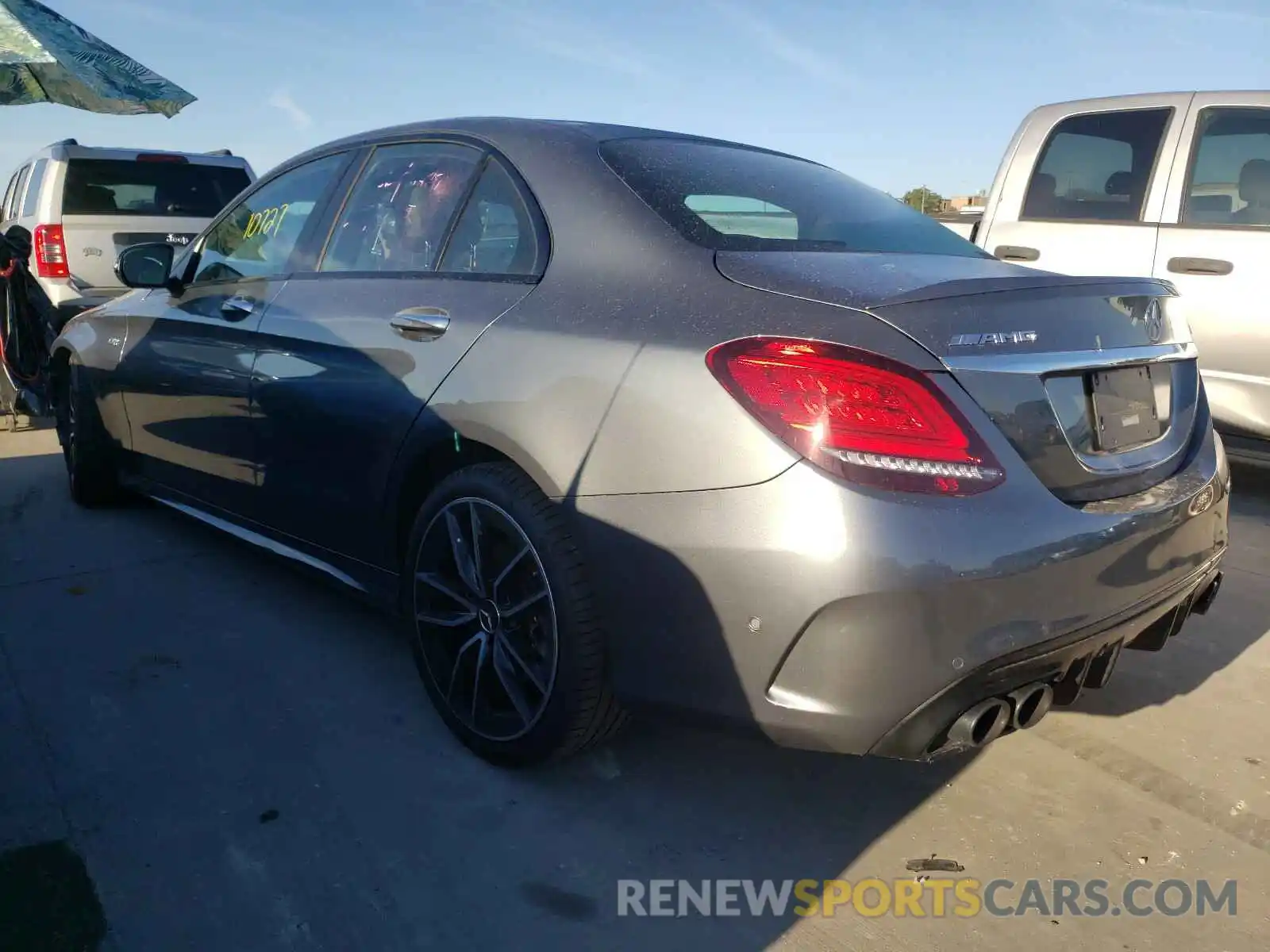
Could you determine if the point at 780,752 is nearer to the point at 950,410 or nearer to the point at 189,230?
the point at 950,410

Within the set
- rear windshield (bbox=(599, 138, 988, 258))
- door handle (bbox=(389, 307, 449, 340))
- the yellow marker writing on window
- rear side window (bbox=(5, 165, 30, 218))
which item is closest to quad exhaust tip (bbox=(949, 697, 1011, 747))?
rear windshield (bbox=(599, 138, 988, 258))

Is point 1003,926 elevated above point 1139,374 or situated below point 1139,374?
below

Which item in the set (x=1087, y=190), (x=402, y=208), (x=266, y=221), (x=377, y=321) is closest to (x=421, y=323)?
(x=377, y=321)

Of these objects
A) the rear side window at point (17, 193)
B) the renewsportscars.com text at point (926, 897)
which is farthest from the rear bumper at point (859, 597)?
the rear side window at point (17, 193)

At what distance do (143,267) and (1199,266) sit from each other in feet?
14.9

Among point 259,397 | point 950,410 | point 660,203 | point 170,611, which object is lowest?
point 170,611

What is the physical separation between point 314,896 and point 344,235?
6.33ft

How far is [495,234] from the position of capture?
9.02ft

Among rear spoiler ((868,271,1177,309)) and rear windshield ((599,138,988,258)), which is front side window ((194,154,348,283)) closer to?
rear windshield ((599,138,988,258))

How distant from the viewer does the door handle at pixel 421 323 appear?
268cm

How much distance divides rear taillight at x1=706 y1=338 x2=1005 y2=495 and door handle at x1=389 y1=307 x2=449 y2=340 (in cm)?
101

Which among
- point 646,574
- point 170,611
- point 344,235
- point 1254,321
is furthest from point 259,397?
point 1254,321

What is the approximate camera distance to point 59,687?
3.09 metres

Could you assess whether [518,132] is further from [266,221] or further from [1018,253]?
[1018,253]
